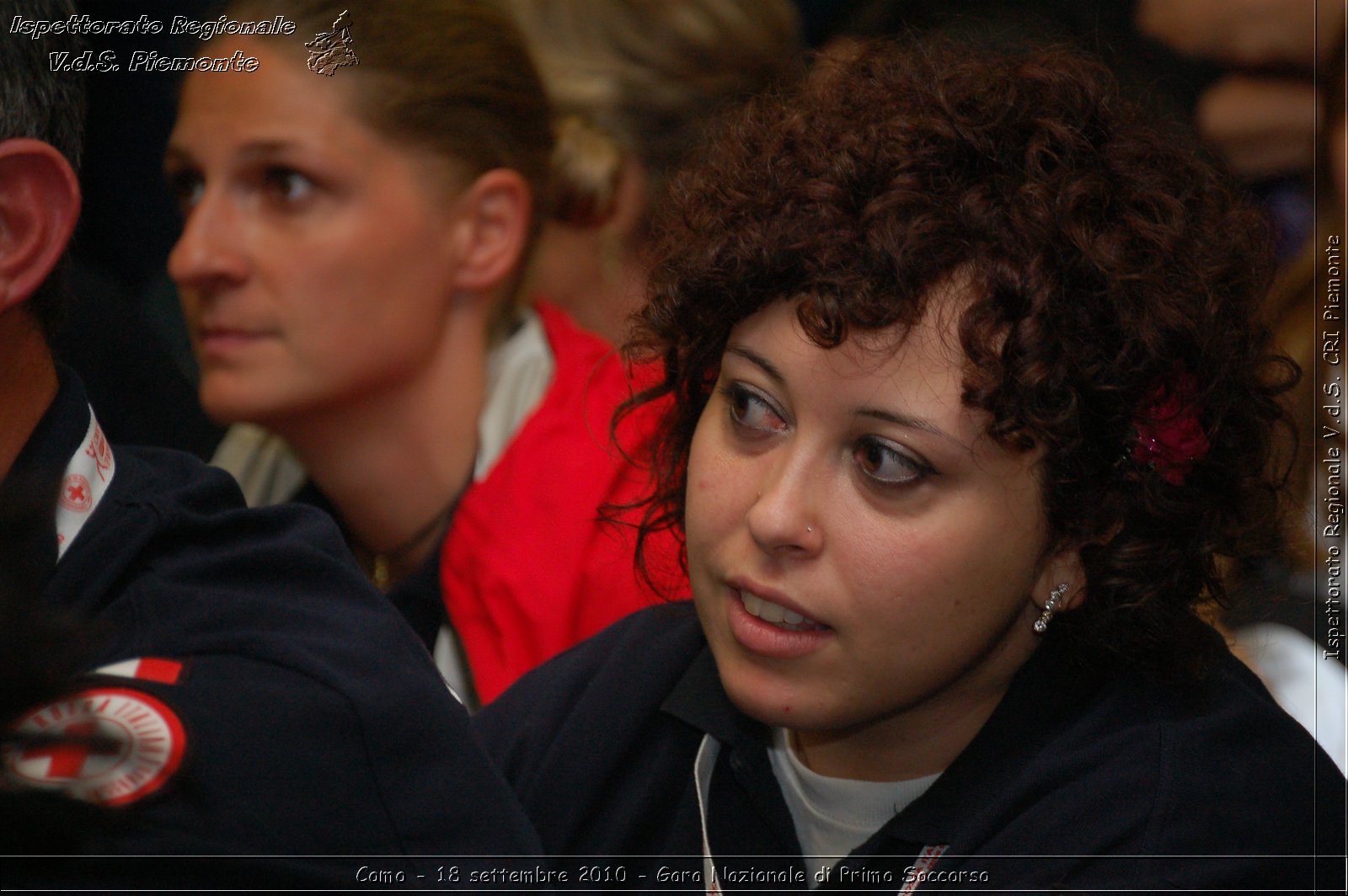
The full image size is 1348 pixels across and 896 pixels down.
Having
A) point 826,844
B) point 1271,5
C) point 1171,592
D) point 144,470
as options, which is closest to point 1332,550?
point 1171,592

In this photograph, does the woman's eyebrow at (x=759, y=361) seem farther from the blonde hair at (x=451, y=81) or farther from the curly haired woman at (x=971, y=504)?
the blonde hair at (x=451, y=81)

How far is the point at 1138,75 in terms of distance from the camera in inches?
53.8

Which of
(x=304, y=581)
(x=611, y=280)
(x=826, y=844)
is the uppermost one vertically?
(x=611, y=280)

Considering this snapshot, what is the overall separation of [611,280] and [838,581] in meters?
1.17

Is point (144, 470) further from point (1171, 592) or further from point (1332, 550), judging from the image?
point (1332, 550)

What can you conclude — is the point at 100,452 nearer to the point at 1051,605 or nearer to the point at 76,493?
the point at 76,493

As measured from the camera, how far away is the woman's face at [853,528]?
35.1 inches

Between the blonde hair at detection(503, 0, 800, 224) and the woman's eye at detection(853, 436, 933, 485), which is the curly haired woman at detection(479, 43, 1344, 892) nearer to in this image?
the woman's eye at detection(853, 436, 933, 485)

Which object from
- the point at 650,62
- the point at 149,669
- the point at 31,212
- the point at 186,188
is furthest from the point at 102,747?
the point at 650,62

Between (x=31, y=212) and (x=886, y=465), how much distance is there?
22.8 inches

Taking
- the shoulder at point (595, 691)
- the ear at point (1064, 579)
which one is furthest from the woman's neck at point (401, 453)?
the ear at point (1064, 579)

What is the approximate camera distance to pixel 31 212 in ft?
2.81

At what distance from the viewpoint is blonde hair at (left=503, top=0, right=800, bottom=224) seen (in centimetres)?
188

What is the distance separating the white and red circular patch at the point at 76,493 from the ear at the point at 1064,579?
0.64m
